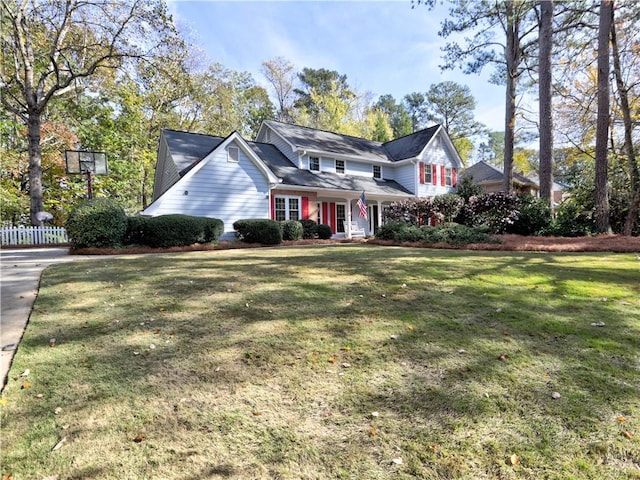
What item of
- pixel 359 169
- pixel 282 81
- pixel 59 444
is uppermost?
pixel 282 81

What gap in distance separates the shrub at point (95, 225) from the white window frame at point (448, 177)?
20901 mm

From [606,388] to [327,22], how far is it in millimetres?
15602

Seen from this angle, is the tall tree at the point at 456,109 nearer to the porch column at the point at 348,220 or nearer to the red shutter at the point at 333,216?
the porch column at the point at 348,220

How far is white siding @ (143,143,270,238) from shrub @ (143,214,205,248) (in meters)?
1.99

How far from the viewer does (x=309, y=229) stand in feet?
53.9

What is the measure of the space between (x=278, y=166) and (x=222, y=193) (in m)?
4.55

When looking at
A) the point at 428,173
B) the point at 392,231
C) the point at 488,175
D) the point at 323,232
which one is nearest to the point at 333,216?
the point at 323,232

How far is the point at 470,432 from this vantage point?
197 cm

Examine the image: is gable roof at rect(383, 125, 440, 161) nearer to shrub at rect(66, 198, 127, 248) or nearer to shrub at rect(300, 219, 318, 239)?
shrub at rect(300, 219, 318, 239)

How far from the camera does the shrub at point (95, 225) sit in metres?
10.2

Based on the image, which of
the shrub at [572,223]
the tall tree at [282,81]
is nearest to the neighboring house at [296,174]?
the shrub at [572,223]

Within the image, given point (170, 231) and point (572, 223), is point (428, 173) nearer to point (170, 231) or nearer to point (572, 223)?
point (572, 223)

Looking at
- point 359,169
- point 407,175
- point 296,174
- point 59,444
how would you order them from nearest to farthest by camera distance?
point 59,444
point 296,174
point 359,169
point 407,175

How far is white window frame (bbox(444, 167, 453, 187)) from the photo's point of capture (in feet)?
79.4
